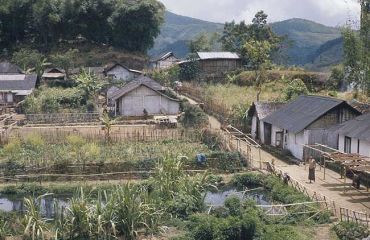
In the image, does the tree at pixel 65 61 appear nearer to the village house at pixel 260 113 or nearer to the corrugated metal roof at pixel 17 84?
the corrugated metal roof at pixel 17 84

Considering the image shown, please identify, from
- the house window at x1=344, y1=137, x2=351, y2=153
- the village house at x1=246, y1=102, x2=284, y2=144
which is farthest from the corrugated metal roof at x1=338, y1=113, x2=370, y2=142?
the village house at x1=246, y1=102, x2=284, y2=144

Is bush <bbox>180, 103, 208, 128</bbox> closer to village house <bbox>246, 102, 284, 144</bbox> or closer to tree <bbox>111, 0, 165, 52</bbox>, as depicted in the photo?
village house <bbox>246, 102, 284, 144</bbox>

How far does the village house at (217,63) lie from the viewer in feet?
183

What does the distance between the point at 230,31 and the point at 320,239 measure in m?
52.3

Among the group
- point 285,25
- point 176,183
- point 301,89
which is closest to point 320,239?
point 176,183

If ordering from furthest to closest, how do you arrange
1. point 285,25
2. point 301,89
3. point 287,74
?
point 285,25 < point 287,74 < point 301,89

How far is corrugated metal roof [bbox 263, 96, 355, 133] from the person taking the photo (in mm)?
27481

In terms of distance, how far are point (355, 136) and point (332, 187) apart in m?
2.90

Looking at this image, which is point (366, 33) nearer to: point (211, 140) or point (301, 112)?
point (301, 112)

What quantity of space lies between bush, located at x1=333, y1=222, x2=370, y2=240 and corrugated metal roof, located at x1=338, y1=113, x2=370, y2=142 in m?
6.59

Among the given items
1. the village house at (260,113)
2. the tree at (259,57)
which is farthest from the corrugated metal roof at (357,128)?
the tree at (259,57)

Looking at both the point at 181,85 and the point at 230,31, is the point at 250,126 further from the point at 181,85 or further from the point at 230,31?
the point at 230,31

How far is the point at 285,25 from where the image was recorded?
18938 cm

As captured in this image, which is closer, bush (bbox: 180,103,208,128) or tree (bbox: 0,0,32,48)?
bush (bbox: 180,103,208,128)
